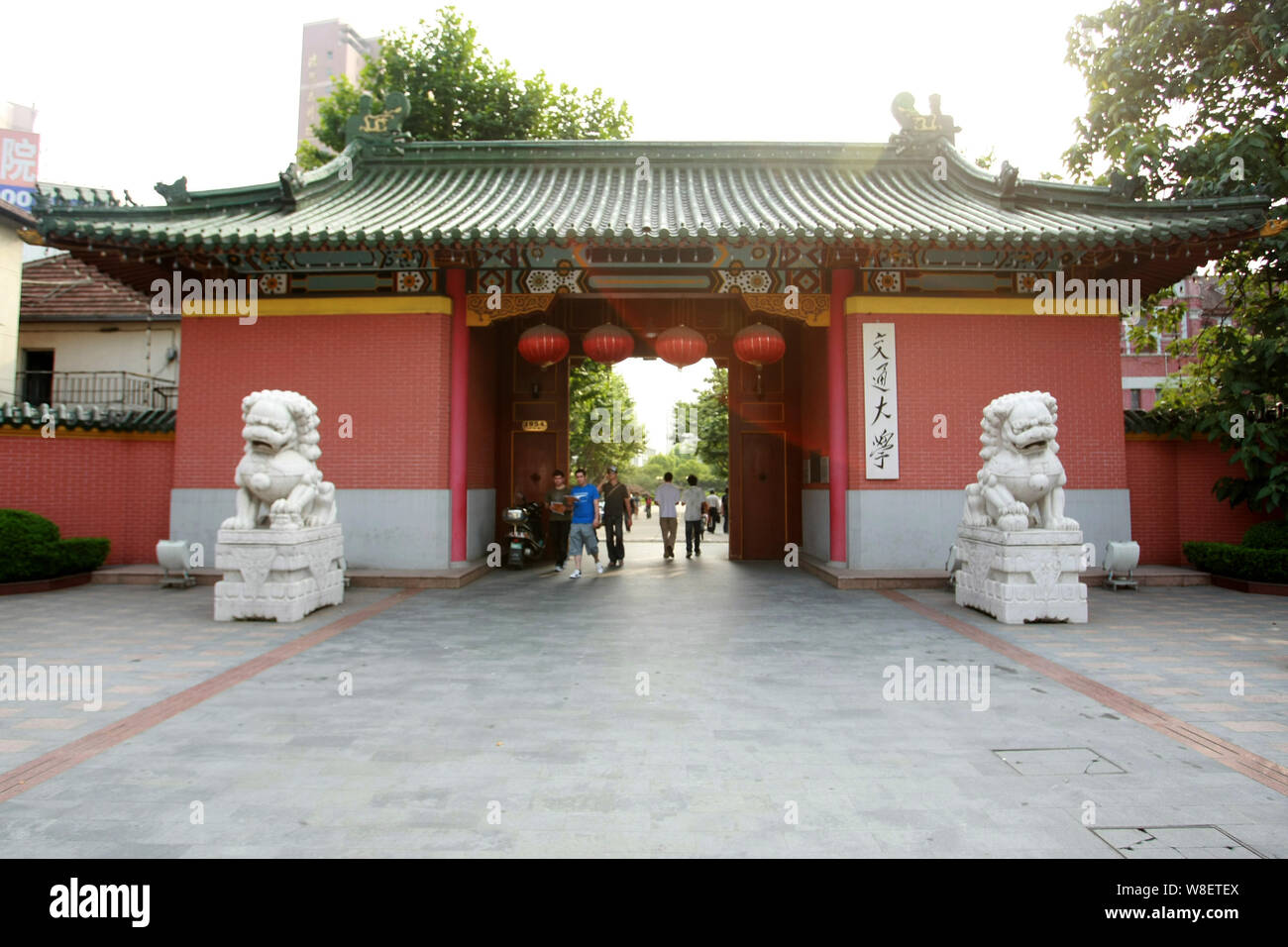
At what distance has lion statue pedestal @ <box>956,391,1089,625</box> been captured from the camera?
648 cm

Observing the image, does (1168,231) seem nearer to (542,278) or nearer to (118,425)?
(542,278)

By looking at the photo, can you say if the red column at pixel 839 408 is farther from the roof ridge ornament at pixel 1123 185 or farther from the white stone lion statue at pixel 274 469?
Result: the white stone lion statue at pixel 274 469

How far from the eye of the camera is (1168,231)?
311 inches

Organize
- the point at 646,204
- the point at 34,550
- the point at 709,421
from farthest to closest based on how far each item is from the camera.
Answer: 1. the point at 709,421
2. the point at 646,204
3. the point at 34,550

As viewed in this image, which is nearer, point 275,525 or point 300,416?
point 275,525

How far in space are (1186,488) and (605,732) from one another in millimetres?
9616

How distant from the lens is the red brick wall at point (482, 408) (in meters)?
10.1

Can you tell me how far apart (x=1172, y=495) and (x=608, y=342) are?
7808 mm

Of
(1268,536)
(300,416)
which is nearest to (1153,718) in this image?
(1268,536)

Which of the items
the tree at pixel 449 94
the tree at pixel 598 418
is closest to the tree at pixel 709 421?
the tree at pixel 598 418

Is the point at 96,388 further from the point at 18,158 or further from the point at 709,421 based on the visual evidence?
the point at 709,421

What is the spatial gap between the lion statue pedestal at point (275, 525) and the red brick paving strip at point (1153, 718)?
19.4 ft

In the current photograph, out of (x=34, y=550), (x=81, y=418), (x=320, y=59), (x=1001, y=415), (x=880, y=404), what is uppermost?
(x=320, y=59)

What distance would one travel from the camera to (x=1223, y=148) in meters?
9.13
